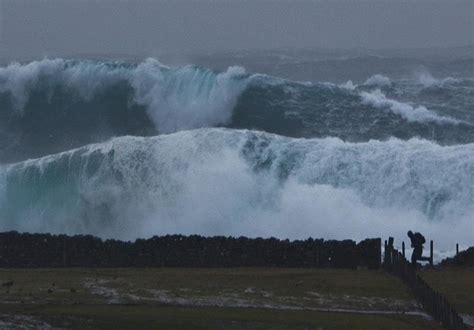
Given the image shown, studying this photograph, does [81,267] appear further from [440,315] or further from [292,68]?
[292,68]

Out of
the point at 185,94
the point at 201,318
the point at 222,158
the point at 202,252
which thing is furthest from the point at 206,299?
the point at 185,94

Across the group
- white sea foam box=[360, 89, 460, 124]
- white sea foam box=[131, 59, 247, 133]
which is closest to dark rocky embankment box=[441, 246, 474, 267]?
white sea foam box=[360, 89, 460, 124]

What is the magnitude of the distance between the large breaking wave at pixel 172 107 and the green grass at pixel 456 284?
23.0m

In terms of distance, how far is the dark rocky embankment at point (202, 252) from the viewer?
3734 cm

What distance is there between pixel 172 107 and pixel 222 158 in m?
16.3

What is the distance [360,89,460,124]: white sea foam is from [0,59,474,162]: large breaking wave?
4cm

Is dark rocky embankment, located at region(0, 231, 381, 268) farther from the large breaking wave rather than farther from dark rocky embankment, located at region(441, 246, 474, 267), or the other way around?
the large breaking wave

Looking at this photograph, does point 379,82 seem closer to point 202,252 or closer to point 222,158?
point 222,158

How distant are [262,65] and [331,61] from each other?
17.7 ft

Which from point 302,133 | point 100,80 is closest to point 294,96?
point 302,133

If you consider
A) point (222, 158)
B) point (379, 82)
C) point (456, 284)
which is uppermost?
point (379, 82)

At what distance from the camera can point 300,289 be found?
3319 cm

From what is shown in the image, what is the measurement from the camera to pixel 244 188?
4769 cm

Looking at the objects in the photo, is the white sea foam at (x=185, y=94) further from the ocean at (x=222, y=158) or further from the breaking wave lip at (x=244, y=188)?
the breaking wave lip at (x=244, y=188)
